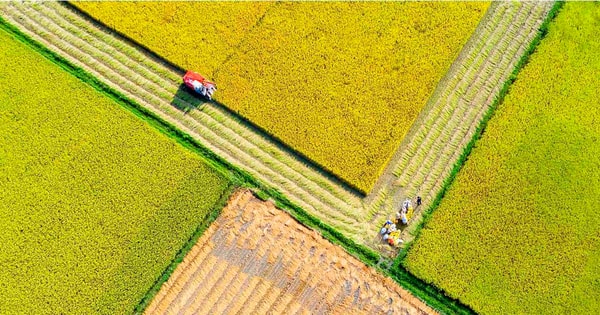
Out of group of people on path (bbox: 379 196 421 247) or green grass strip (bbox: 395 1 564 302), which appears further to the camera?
green grass strip (bbox: 395 1 564 302)

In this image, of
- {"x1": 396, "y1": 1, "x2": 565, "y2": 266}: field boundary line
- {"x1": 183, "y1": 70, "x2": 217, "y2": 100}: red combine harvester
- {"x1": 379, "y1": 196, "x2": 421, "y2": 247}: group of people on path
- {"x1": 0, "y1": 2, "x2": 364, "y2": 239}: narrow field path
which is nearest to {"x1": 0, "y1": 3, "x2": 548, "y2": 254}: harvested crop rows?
{"x1": 0, "y1": 2, "x2": 364, "y2": 239}: narrow field path

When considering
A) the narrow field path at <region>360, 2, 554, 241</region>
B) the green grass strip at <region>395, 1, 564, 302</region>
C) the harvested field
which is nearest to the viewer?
the harvested field

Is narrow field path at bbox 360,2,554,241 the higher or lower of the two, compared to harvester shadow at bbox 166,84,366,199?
higher

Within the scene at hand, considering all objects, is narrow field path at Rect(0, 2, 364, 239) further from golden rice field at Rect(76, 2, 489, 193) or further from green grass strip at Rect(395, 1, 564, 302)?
green grass strip at Rect(395, 1, 564, 302)

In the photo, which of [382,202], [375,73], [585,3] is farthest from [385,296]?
[585,3]

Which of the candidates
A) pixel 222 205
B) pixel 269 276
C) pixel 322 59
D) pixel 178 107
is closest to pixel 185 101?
pixel 178 107

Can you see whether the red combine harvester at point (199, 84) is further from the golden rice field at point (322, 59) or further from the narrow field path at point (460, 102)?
the narrow field path at point (460, 102)

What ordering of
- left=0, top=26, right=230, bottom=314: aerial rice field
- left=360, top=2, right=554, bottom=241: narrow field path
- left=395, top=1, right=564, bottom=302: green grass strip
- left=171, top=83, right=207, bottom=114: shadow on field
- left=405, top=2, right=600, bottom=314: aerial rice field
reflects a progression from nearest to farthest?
left=405, top=2, right=600, bottom=314: aerial rice field, left=0, top=26, right=230, bottom=314: aerial rice field, left=395, top=1, right=564, bottom=302: green grass strip, left=360, top=2, right=554, bottom=241: narrow field path, left=171, top=83, right=207, bottom=114: shadow on field

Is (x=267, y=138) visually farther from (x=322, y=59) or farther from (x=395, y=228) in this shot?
(x=395, y=228)
